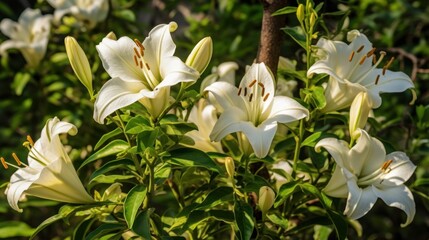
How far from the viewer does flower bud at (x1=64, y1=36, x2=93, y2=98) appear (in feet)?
4.26

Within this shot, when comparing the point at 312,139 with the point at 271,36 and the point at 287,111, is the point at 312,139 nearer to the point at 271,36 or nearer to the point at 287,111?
the point at 287,111

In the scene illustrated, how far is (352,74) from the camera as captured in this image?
1.42m

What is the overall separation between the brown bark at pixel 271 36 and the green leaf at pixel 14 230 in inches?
28.1

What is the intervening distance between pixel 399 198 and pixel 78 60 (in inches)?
24.0

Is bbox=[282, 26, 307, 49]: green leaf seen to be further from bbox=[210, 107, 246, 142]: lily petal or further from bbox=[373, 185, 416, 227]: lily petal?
A: bbox=[373, 185, 416, 227]: lily petal

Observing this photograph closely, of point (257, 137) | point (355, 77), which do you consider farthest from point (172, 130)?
point (355, 77)

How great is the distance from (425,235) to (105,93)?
2.30 m

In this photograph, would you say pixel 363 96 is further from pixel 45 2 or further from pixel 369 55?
pixel 45 2

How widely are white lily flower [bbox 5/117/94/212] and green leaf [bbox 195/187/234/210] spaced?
8.0 inches

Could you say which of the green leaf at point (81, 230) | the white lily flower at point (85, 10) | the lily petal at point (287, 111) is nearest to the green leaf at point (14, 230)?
the green leaf at point (81, 230)

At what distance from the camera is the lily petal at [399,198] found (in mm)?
1303

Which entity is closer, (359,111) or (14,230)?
(359,111)

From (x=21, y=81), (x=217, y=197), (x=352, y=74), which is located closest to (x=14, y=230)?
(x=21, y=81)

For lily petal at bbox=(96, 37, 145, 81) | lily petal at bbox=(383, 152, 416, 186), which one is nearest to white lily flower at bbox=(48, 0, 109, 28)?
lily petal at bbox=(96, 37, 145, 81)
